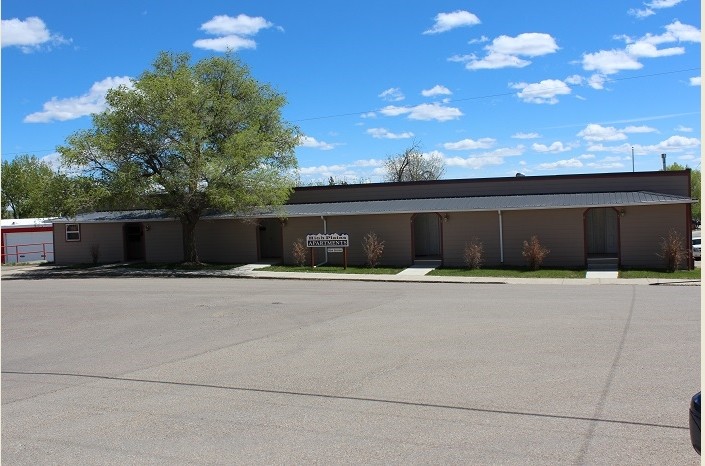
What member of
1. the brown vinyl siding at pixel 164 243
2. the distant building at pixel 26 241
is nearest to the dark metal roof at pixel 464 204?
the brown vinyl siding at pixel 164 243

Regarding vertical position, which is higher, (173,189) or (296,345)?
(173,189)

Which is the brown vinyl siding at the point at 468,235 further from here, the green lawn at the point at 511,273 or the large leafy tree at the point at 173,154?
the large leafy tree at the point at 173,154

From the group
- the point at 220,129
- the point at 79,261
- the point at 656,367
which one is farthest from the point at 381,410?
the point at 79,261

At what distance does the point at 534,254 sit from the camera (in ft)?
92.6

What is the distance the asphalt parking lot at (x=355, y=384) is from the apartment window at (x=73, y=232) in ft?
75.7

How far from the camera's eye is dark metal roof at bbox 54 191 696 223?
2746 cm

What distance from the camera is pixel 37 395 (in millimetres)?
8641

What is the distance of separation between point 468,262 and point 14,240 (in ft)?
97.2

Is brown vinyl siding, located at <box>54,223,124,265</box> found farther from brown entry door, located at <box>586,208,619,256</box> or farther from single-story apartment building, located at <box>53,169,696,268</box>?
brown entry door, located at <box>586,208,619,256</box>

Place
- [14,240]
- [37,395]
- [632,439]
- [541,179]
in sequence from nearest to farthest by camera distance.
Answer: [632,439], [37,395], [541,179], [14,240]

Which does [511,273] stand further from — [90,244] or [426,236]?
[90,244]

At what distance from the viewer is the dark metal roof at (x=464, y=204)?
27.5m

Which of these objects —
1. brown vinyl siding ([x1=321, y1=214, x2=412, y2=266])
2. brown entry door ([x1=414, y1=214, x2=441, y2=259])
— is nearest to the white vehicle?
brown entry door ([x1=414, y1=214, x2=441, y2=259])

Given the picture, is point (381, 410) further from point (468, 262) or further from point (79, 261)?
point (79, 261)
